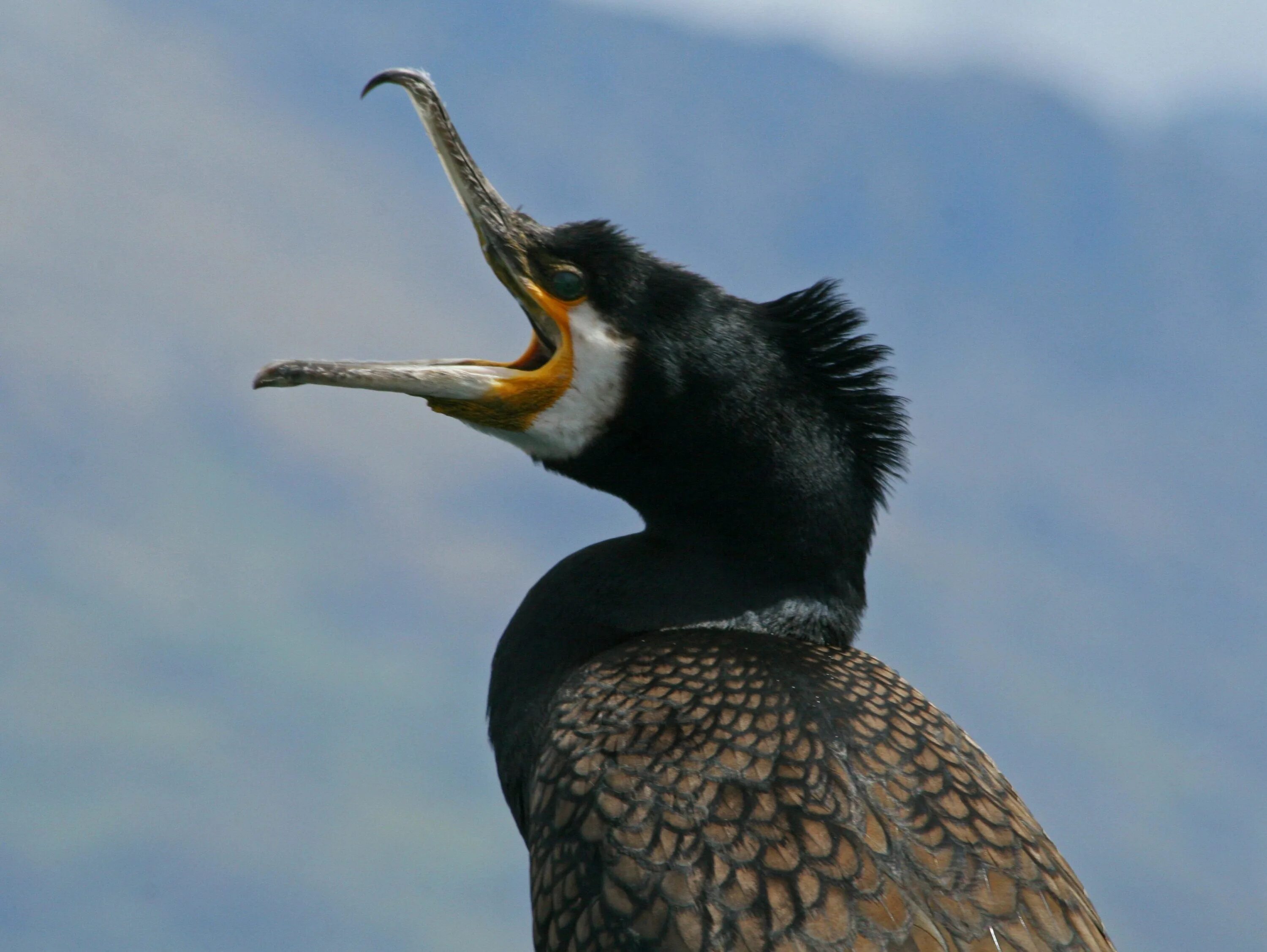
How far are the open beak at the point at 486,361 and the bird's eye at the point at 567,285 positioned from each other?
0.03m

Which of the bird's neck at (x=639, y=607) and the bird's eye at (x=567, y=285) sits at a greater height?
the bird's eye at (x=567, y=285)

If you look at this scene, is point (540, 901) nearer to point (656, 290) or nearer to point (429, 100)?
point (656, 290)

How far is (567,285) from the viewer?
197 inches

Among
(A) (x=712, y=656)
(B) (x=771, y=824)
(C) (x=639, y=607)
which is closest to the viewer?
(B) (x=771, y=824)

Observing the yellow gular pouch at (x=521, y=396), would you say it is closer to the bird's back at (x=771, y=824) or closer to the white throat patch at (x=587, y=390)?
the white throat patch at (x=587, y=390)

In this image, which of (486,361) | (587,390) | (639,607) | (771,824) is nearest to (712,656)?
(639,607)

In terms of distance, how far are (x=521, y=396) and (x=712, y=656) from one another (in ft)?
3.81

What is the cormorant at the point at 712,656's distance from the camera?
3816 millimetres

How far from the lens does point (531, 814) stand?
443 centimetres

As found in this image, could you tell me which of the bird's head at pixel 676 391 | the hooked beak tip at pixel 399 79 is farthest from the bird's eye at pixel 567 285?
the hooked beak tip at pixel 399 79

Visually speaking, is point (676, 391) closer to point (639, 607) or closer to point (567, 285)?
point (567, 285)

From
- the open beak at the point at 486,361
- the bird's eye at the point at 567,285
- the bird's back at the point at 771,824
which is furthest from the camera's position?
the bird's eye at the point at 567,285

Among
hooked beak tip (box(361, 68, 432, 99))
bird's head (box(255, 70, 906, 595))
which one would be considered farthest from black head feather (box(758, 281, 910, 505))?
hooked beak tip (box(361, 68, 432, 99))

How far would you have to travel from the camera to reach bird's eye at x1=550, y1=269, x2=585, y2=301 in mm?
4988
